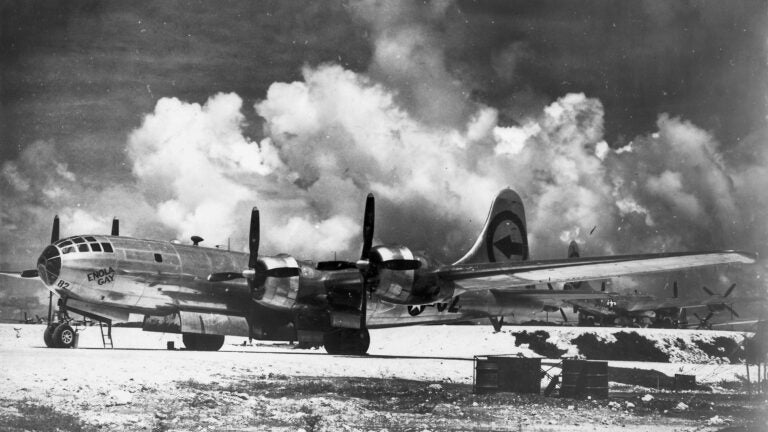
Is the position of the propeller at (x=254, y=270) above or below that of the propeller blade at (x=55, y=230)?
below

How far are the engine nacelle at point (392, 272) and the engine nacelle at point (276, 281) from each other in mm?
5172

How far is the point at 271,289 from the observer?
2019 cm

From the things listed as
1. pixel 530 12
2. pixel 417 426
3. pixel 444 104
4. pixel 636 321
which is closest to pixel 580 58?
pixel 530 12

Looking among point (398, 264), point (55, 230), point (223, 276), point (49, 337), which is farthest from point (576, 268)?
point (55, 230)

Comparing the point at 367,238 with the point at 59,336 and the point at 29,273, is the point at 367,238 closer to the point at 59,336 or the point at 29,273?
the point at 59,336

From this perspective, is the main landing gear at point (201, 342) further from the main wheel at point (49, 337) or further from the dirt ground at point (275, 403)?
the dirt ground at point (275, 403)

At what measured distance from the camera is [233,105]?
71.1 feet

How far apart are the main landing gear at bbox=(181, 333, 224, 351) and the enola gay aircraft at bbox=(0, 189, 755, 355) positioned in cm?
4

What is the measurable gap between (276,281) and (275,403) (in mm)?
8690

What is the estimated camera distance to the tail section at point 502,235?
80.1ft

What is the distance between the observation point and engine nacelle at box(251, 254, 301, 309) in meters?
19.9

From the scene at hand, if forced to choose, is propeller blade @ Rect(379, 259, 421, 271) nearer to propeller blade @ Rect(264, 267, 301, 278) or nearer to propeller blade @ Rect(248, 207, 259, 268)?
propeller blade @ Rect(264, 267, 301, 278)

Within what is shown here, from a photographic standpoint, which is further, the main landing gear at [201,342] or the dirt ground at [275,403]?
the main landing gear at [201,342]

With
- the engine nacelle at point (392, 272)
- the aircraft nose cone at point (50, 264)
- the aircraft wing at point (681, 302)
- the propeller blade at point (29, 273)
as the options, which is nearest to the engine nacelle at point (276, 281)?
the engine nacelle at point (392, 272)
